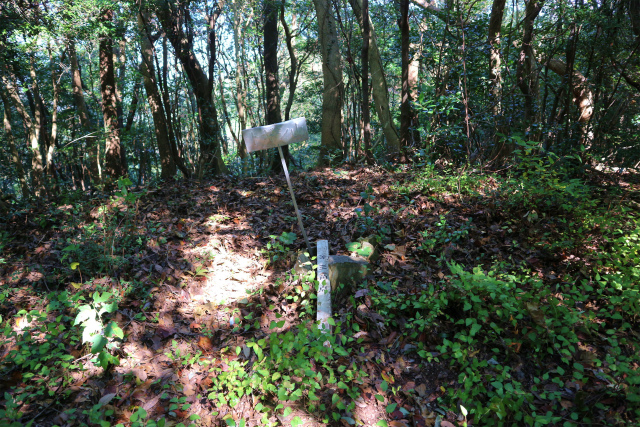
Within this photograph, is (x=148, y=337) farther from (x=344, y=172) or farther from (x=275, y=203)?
(x=344, y=172)

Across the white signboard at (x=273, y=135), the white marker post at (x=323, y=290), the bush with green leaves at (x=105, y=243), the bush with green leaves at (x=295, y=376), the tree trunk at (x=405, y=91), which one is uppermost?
the tree trunk at (x=405, y=91)

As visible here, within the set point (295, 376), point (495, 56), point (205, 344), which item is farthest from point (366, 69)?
point (295, 376)

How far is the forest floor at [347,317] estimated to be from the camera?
286cm

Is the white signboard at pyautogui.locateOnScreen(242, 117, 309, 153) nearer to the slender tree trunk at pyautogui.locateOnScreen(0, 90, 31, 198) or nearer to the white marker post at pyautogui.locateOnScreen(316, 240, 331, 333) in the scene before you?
the white marker post at pyautogui.locateOnScreen(316, 240, 331, 333)

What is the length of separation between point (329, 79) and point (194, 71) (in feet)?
11.5

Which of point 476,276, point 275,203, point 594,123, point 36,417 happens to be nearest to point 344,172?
point 275,203

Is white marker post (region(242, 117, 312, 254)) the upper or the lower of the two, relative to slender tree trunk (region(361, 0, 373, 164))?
lower

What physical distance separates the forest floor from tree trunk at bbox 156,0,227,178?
174 inches

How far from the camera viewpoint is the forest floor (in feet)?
9.37

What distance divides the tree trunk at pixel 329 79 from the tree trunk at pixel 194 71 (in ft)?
9.21

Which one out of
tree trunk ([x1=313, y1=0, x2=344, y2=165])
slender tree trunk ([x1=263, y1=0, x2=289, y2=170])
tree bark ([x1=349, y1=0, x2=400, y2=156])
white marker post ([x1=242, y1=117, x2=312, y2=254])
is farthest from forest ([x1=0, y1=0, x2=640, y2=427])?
slender tree trunk ([x1=263, y1=0, x2=289, y2=170])

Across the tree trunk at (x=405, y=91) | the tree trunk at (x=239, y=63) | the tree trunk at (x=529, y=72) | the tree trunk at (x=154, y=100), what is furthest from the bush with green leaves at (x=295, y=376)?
the tree trunk at (x=239, y=63)

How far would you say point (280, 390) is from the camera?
2.81 meters

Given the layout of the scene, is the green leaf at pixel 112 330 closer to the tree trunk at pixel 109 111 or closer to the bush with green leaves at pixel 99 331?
the bush with green leaves at pixel 99 331
